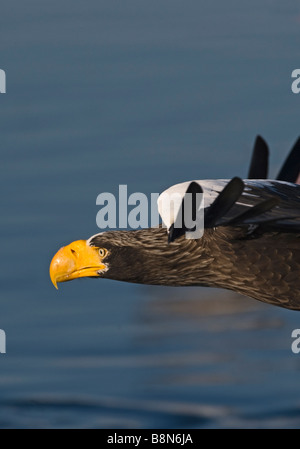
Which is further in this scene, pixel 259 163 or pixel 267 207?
pixel 259 163

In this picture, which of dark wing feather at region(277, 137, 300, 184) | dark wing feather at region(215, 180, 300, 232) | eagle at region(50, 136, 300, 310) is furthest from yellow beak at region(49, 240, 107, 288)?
dark wing feather at region(277, 137, 300, 184)

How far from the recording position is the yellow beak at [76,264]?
884cm

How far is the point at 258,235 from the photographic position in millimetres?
8477

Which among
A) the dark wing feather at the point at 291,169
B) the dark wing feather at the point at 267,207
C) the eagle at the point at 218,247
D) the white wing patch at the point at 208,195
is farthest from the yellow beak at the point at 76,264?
the dark wing feather at the point at 291,169

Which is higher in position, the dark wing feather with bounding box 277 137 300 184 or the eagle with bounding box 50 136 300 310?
the dark wing feather with bounding box 277 137 300 184

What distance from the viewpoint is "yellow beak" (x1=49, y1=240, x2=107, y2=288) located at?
29.0ft

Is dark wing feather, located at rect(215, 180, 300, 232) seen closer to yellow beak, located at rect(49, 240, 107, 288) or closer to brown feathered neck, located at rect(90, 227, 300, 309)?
brown feathered neck, located at rect(90, 227, 300, 309)

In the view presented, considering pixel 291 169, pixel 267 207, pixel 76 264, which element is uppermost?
pixel 291 169

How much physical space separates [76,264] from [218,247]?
3.05 feet

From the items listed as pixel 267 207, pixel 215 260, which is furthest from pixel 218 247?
pixel 267 207

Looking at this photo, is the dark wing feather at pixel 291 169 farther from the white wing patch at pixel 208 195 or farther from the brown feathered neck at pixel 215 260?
the white wing patch at pixel 208 195

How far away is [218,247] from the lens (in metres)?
8.55

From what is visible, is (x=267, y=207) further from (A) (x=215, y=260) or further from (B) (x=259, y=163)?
(B) (x=259, y=163)

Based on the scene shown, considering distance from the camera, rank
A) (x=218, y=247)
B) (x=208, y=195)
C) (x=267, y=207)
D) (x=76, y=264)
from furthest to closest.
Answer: (x=76, y=264), (x=218, y=247), (x=208, y=195), (x=267, y=207)
